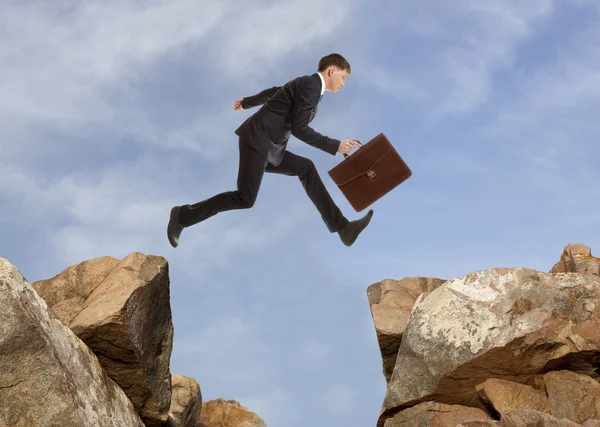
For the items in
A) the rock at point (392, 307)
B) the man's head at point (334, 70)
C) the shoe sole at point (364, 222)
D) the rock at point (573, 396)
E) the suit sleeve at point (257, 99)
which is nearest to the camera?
the rock at point (573, 396)

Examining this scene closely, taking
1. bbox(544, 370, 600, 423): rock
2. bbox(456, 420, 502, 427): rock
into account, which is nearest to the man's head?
bbox(544, 370, 600, 423): rock

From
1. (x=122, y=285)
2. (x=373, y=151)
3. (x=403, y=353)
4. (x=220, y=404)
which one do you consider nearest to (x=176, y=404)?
(x=220, y=404)

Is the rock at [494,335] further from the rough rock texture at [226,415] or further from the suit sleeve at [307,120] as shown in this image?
the rough rock texture at [226,415]

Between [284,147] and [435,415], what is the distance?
13.6 ft

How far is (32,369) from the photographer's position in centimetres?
870

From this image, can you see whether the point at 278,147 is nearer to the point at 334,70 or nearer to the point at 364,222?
the point at 334,70

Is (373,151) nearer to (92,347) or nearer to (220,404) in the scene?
(92,347)

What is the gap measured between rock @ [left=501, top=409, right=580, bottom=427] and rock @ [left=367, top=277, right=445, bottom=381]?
3.36 meters

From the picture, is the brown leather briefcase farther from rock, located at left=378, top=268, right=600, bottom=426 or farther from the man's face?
rock, located at left=378, top=268, right=600, bottom=426

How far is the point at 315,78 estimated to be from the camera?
35.0 ft

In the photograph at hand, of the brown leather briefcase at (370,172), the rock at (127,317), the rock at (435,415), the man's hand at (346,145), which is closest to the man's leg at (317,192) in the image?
the brown leather briefcase at (370,172)

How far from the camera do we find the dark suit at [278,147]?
10617mm

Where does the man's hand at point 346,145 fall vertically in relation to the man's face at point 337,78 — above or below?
below

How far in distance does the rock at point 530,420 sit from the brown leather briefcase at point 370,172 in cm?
370
